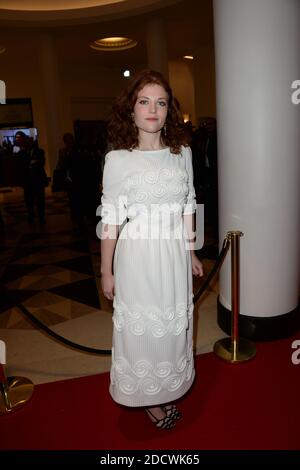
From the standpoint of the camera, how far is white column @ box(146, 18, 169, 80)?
10258 mm

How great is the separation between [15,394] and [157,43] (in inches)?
396

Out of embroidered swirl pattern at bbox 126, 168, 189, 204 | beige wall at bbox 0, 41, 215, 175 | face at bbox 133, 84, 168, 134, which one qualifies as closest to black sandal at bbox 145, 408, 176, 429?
embroidered swirl pattern at bbox 126, 168, 189, 204

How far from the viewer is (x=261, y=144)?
121 inches

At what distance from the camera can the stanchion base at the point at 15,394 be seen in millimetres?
2715

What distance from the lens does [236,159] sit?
10.5 ft

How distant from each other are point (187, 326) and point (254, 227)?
4.13ft

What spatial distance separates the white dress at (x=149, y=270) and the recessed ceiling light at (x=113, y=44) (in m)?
13.1

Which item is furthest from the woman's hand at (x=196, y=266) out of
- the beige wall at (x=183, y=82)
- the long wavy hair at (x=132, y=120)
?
the beige wall at (x=183, y=82)

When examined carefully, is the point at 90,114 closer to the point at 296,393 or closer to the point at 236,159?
the point at 236,159

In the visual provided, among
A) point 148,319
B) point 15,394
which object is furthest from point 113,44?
point 148,319

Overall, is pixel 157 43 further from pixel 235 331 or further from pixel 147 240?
pixel 147 240

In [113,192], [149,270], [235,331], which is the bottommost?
[235,331]
